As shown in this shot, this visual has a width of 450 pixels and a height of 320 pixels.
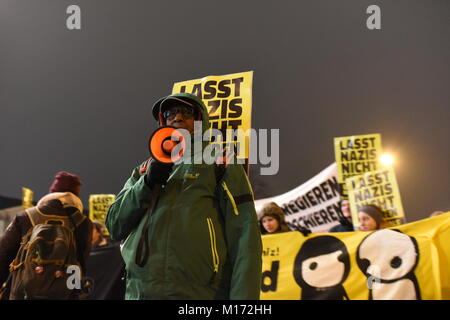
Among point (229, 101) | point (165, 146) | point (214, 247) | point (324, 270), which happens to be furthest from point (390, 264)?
point (165, 146)

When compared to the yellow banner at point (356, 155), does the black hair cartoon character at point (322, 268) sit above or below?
below

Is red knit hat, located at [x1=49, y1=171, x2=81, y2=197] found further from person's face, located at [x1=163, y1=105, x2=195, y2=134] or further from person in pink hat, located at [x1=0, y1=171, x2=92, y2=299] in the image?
person's face, located at [x1=163, y1=105, x2=195, y2=134]

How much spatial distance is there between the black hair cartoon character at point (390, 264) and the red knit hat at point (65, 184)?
3104 millimetres

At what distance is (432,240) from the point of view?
436cm

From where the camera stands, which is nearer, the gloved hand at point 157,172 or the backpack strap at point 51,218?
the gloved hand at point 157,172

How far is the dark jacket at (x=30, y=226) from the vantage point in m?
3.38

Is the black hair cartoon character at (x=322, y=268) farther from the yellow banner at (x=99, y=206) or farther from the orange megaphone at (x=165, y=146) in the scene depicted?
the yellow banner at (x=99, y=206)

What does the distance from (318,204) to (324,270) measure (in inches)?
150

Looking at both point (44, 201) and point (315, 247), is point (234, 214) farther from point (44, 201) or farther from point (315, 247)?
point (315, 247)

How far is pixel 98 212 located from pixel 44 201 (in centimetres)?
901

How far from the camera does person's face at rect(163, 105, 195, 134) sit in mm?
2436

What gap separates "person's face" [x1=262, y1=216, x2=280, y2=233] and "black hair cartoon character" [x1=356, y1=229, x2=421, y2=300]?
45.2 inches

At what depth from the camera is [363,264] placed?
4711 millimetres

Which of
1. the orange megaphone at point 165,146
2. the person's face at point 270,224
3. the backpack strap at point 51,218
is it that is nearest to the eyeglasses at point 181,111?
Result: the orange megaphone at point 165,146
